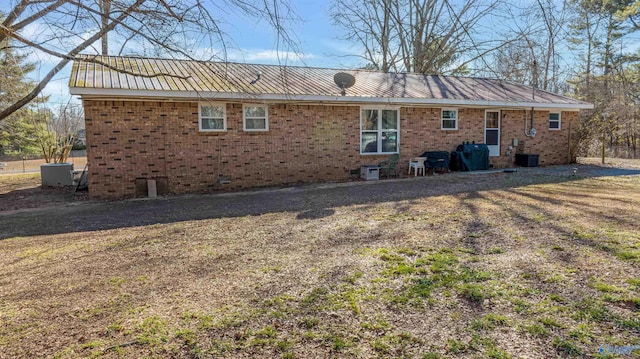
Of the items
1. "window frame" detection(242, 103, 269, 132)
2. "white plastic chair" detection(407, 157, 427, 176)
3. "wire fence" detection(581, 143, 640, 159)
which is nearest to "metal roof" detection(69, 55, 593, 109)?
"window frame" detection(242, 103, 269, 132)

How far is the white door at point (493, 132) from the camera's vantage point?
14047 millimetres

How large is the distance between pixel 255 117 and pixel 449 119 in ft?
22.3

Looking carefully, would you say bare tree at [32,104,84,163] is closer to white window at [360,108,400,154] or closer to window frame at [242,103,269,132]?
window frame at [242,103,269,132]

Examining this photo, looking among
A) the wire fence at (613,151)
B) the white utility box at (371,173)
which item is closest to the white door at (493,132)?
the white utility box at (371,173)

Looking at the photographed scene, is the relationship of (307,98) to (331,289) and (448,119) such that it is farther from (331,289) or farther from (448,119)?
(331,289)

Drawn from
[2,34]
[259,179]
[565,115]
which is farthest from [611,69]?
[2,34]

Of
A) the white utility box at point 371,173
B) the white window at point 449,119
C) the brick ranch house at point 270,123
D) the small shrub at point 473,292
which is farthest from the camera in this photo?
the white window at point 449,119

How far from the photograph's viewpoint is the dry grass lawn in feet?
8.57

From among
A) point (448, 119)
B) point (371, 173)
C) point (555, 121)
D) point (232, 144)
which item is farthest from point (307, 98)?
point (555, 121)

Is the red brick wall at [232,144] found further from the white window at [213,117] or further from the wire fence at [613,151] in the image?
the wire fence at [613,151]

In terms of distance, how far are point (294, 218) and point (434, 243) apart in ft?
8.54

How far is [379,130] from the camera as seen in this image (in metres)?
12.4

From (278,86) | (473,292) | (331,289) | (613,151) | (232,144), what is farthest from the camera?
(613,151)

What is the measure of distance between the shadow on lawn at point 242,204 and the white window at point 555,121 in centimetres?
393
